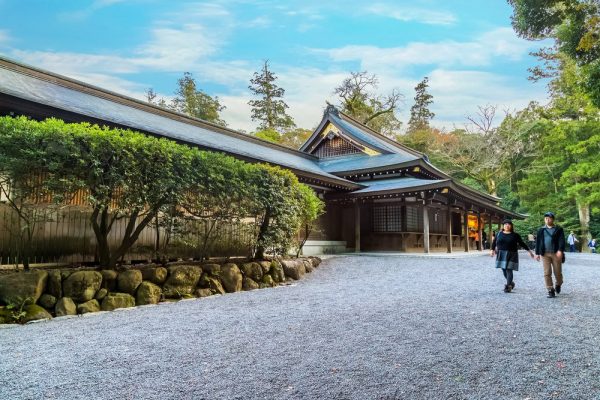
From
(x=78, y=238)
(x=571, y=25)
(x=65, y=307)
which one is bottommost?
(x=65, y=307)

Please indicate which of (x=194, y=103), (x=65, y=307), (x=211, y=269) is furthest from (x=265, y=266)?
(x=194, y=103)

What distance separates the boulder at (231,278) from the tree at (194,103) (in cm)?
3232

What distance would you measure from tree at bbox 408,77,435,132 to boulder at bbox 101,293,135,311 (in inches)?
1712

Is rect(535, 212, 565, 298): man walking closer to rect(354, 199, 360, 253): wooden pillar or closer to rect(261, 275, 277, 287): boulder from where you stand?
rect(261, 275, 277, 287): boulder

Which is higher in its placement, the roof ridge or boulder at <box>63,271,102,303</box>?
the roof ridge

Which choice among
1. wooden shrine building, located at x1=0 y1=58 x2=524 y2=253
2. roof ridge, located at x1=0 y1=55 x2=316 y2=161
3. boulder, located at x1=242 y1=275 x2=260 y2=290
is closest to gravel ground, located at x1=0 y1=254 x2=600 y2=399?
boulder, located at x1=242 y1=275 x2=260 y2=290

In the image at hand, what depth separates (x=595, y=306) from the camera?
5887mm

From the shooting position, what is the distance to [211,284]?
301 inches

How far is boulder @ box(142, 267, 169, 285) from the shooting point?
265 inches

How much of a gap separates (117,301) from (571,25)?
911 centimetres

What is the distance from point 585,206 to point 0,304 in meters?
30.6

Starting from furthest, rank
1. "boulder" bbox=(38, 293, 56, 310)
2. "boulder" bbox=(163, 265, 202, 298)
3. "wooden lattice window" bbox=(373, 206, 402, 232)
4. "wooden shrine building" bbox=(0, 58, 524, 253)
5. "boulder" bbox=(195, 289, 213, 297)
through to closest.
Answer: "wooden lattice window" bbox=(373, 206, 402, 232), "wooden shrine building" bbox=(0, 58, 524, 253), "boulder" bbox=(195, 289, 213, 297), "boulder" bbox=(163, 265, 202, 298), "boulder" bbox=(38, 293, 56, 310)

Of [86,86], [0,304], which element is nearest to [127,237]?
[0,304]

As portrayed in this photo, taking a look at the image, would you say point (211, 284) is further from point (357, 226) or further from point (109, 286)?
point (357, 226)
